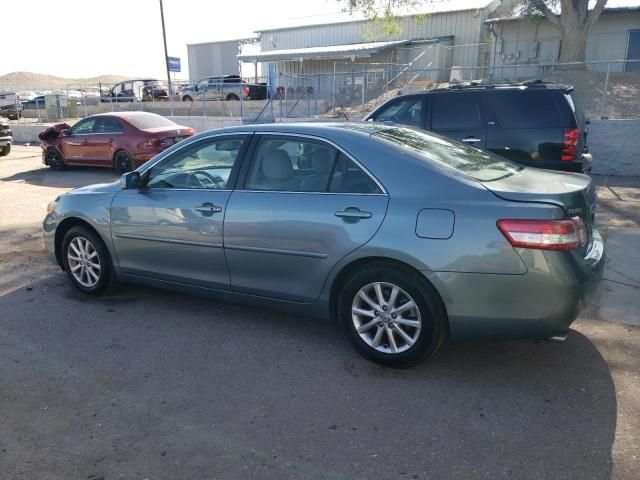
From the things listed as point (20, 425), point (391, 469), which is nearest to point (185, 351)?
point (20, 425)

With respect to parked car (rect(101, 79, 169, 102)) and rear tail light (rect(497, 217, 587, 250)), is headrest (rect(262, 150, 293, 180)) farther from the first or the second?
parked car (rect(101, 79, 169, 102))

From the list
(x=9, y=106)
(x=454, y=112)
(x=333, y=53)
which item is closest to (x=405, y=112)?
(x=454, y=112)

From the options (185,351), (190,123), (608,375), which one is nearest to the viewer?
(608,375)

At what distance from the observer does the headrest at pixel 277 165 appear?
158 inches

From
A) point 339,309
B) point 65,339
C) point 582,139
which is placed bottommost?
point 65,339

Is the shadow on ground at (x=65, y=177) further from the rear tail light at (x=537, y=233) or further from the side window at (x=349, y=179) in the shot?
the rear tail light at (x=537, y=233)

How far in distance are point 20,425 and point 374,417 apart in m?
2.05

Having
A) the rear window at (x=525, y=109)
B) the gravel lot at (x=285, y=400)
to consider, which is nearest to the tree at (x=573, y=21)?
the rear window at (x=525, y=109)

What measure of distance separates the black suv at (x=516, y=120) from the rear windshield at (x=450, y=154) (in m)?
3.61

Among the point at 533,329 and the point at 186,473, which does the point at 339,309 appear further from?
the point at 186,473

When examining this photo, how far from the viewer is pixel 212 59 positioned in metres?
45.9

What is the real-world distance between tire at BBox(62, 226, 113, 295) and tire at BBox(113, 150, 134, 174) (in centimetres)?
770

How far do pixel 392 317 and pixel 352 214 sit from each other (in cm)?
73

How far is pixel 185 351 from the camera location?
397 cm
